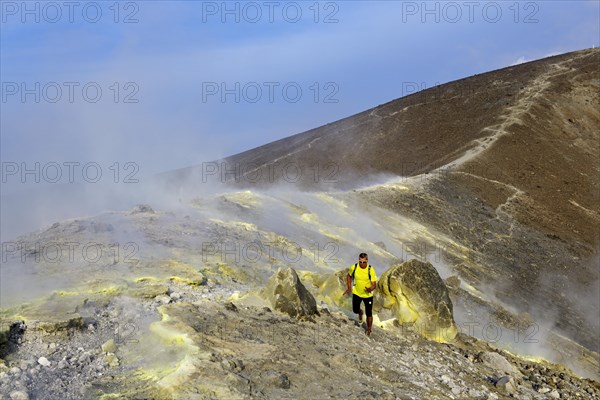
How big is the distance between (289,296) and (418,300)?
3.42m

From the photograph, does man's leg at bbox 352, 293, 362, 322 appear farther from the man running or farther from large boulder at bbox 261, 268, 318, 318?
large boulder at bbox 261, 268, 318, 318

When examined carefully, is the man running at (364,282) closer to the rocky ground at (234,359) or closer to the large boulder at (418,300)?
the rocky ground at (234,359)

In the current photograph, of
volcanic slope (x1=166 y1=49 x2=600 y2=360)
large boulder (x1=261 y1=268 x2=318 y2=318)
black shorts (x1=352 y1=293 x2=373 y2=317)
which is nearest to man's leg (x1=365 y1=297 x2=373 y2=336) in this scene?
black shorts (x1=352 y1=293 x2=373 y2=317)

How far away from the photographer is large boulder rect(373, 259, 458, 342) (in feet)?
41.1

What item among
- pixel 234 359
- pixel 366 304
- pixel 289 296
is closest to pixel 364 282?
pixel 366 304

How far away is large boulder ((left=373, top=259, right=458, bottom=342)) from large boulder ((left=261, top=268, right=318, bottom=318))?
8.09 feet

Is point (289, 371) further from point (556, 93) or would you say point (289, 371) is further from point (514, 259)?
point (556, 93)

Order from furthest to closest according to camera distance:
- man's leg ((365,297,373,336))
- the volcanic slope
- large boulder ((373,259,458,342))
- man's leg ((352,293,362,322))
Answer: the volcanic slope
large boulder ((373,259,458,342))
man's leg ((352,293,362,322))
man's leg ((365,297,373,336))

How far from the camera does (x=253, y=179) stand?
42719 millimetres

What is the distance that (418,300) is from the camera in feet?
42.2

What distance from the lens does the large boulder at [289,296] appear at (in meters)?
10.9

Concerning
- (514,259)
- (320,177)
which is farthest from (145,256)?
(320,177)

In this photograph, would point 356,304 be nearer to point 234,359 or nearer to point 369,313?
point 369,313

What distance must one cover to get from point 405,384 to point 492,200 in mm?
27319
